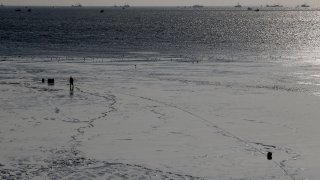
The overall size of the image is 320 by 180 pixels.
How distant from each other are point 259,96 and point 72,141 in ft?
66.8

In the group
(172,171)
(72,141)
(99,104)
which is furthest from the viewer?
(99,104)

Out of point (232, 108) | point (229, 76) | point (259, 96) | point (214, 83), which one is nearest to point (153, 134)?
point (232, 108)

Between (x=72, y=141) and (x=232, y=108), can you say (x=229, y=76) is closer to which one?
(x=232, y=108)

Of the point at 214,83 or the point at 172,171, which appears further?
the point at 214,83

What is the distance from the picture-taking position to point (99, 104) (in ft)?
139

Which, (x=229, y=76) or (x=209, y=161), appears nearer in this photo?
(x=209, y=161)

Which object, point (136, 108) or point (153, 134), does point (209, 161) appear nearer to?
point (153, 134)

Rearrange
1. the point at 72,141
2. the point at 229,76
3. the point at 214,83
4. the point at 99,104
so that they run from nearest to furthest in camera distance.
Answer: the point at 72,141
the point at 99,104
the point at 214,83
the point at 229,76

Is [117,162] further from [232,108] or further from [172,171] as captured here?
[232,108]

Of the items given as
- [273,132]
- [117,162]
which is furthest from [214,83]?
[117,162]

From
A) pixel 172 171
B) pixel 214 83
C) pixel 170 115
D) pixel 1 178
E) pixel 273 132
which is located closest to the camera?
pixel 1 178

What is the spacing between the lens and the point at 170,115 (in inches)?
1518

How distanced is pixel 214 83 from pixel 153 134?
71.6ft

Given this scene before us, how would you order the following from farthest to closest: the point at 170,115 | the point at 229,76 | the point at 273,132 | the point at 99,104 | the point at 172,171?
the point at 229,76, the point at 99,104, the point at 170,115, the point at 273,132, the point at 172,171
